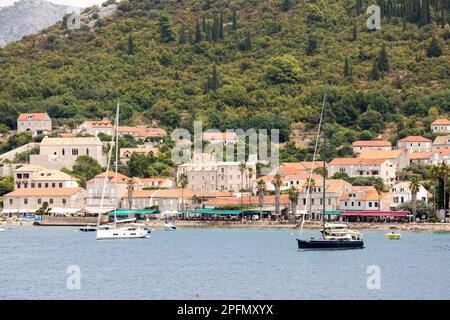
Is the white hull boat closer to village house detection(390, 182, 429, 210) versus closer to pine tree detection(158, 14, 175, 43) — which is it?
village house detection(390, 182, 429, 210)

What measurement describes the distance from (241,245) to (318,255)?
10172mm

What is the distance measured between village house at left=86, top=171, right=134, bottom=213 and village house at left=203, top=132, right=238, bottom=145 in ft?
50.2

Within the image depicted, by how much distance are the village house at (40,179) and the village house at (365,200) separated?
2773 cm

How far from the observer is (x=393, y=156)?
117250mm

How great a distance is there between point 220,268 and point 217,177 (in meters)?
58.4

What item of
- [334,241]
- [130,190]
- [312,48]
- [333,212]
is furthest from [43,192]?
[312,48]

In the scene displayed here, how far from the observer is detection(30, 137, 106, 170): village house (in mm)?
123750

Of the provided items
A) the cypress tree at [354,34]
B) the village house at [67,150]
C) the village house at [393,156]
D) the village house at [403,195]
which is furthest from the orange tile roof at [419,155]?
the cypress tree at [354,34]

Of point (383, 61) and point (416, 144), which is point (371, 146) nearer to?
point (416, 144)

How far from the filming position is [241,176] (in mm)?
113188

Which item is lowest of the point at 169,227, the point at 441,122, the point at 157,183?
the point at 169,227

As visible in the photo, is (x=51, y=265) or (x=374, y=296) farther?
(x=51, y=265)
